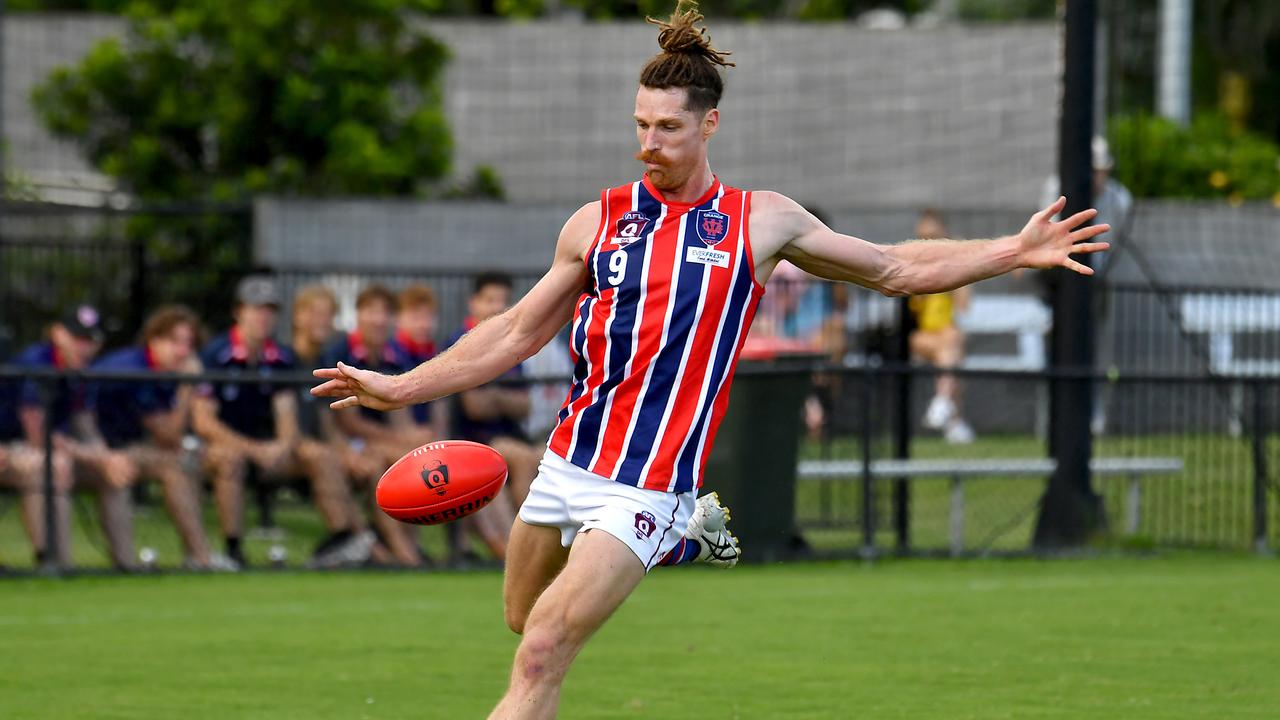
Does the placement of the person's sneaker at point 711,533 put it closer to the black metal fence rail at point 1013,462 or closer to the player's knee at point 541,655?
the player's knee at point 541,655

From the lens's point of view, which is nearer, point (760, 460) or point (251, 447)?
point (251, 447)

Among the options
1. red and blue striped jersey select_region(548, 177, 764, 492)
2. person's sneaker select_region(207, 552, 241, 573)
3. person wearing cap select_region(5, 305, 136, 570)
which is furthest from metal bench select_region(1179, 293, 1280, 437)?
red and blue striped jersey select_region(548, 177, 764, 492)

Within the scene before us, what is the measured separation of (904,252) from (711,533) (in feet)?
3.60

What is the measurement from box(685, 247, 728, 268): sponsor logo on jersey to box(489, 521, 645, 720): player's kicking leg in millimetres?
893

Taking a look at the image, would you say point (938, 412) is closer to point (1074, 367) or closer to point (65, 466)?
point (1074, 367)

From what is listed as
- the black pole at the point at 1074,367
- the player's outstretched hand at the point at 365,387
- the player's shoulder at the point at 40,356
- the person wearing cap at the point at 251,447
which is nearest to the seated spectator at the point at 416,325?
the person wearing cap at the point at 251,447

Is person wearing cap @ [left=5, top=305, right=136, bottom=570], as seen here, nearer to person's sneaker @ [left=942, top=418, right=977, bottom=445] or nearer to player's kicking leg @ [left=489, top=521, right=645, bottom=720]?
person's sneaker @ [left=942, top=418, right=977, bottom=445]

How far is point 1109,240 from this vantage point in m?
16.4

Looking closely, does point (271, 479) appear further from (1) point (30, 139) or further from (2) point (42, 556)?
(1) point (30, 139)

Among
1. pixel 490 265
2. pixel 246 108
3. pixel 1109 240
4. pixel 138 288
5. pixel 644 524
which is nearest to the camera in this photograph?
pixel 644 524

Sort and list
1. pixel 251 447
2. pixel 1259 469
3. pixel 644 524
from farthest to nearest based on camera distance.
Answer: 1. pixel 1259 469
2. pixel 251 447
3. pixel 644 524

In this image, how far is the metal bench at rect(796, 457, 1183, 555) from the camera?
13.3m

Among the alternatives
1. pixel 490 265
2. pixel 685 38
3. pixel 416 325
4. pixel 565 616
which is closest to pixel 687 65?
pixel 685 38

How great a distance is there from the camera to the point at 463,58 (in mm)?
22766
